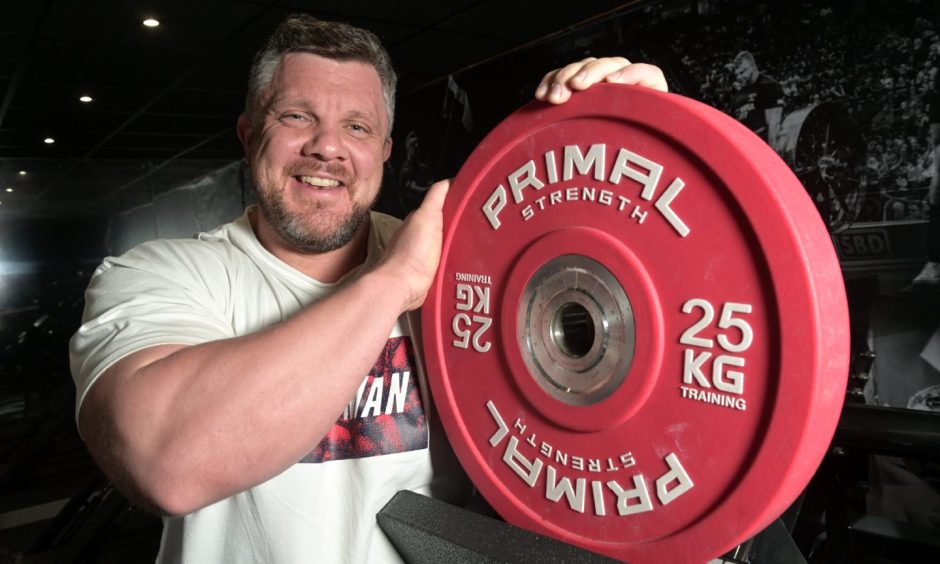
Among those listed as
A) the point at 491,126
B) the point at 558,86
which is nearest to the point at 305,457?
the point at 558,86

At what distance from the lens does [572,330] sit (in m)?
0.81

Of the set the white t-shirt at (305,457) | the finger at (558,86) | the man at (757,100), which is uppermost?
the man at (757,100)

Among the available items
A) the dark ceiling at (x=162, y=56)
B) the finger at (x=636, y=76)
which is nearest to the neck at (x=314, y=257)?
the finger at (x=636, y=76)

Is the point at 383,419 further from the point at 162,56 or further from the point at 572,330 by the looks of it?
the point at 162,56

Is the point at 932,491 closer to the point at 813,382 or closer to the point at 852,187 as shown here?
the point at 852,187

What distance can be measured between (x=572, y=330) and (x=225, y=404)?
421 millimetres

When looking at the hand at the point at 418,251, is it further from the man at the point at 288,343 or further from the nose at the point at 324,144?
the nose at the point at 324,144

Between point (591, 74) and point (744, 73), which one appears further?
point (744, 73)

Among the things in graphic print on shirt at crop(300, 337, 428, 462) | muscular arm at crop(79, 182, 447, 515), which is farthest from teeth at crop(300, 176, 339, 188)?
muscular arm at crop(79, 182, 447, 515)

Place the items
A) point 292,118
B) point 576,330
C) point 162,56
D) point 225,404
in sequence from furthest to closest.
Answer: point 162,56 → point 292,118 → point 576,330 → point 225,404

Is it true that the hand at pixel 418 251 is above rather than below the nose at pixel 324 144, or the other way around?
below

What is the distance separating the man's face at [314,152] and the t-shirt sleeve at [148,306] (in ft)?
0.55

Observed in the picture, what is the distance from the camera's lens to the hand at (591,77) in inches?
28.7

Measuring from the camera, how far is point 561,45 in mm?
3887
